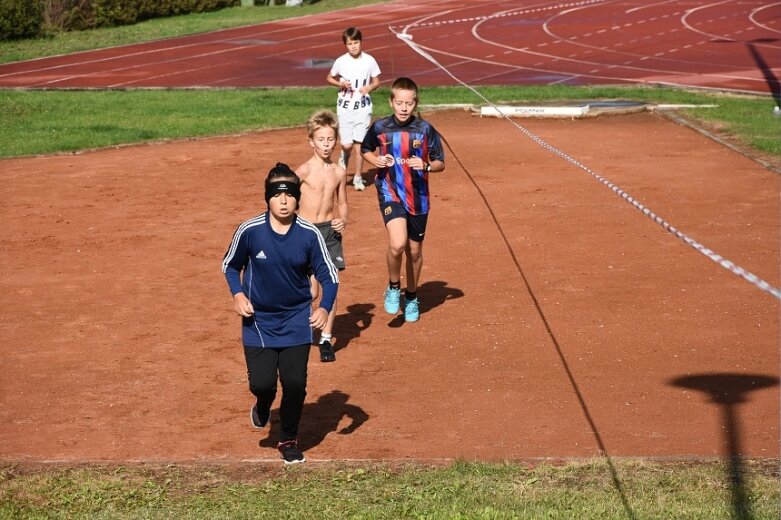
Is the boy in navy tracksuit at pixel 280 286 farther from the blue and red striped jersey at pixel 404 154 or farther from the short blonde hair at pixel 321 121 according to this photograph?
the blue and red striped jersey at pixel 404 154

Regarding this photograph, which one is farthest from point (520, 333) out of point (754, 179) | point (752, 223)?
point (754, 179)

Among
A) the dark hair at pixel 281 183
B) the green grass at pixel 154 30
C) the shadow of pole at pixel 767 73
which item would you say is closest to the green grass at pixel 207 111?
Answer: the shadow of pole at pixel 767 73

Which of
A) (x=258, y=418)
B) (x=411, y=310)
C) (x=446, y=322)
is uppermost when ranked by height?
(x=258, y=418)

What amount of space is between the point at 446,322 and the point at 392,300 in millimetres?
532

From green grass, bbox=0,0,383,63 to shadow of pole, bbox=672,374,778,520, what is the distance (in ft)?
95.4

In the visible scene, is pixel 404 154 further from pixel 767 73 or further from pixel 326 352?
pixel 767 73

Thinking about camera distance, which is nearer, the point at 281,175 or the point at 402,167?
the point at 281,175

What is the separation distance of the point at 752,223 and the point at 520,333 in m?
4.94

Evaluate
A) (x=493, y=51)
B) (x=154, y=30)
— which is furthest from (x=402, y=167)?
(x=154, y=30)

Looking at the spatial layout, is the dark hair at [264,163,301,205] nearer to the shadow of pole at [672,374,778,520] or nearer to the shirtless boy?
the shirtless boy

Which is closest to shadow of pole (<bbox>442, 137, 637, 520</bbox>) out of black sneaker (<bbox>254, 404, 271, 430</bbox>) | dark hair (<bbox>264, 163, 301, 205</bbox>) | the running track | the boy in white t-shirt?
the boy in white t-shirt

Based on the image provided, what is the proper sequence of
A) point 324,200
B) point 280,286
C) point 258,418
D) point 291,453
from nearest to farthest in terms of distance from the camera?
point 280,286, point 291,453, point 258,418, point 324,200

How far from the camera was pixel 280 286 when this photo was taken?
777 centimetres

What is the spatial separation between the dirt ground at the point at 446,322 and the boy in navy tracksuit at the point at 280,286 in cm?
72
